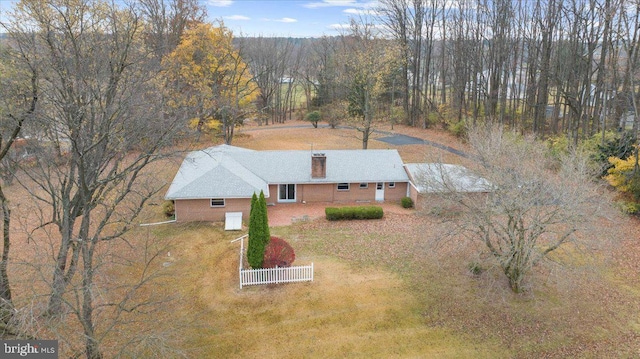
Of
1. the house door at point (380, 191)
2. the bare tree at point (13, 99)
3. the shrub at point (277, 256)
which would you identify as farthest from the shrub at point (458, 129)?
the bare tree at point (13, 99)

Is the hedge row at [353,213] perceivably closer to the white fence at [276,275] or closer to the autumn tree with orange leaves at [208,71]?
the white fence at [276,275]

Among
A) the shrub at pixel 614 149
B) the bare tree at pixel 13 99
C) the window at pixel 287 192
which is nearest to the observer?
the bare tree at pixel 13 99

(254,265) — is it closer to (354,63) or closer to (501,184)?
Result: (501,184)

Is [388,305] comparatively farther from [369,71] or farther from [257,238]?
[369,71]

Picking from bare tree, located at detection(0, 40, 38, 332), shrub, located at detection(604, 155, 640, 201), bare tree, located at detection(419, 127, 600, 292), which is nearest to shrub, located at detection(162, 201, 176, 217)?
bare tree, located at detection(0, 40, 38, 332)

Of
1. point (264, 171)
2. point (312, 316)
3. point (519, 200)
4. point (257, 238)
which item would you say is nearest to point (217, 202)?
point (264, 171)

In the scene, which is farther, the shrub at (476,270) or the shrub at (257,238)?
the shrub at (476,270)

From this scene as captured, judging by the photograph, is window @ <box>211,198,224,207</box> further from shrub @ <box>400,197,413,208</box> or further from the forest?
shrub @ <box>400,197,413,208</box>
